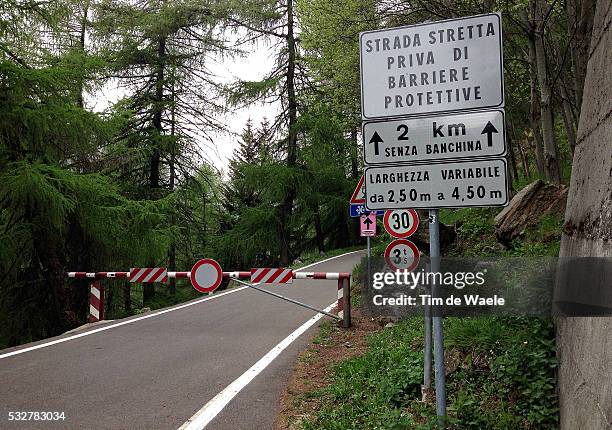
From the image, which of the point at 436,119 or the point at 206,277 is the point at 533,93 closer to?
the point at 206,277

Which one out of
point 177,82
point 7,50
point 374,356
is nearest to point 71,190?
point 7,50

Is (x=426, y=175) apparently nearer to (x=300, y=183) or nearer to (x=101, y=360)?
(x=101, y=360)

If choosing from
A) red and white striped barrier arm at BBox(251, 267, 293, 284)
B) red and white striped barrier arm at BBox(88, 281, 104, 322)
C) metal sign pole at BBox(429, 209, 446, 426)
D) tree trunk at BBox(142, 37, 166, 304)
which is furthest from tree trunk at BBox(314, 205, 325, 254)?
metal sign pole at BBox(429, 209, 446, 426)

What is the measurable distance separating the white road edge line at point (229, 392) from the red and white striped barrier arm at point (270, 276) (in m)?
1.00

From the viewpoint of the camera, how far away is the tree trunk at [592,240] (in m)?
3.05

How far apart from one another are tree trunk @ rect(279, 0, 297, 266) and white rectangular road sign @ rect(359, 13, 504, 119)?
23.5 m


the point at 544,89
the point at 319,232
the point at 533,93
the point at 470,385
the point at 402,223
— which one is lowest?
the point at 470,385

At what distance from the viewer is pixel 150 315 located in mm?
11047

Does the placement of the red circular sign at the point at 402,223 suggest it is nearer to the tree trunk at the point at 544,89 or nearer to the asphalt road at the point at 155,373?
the asphalt road at the point at 155,373

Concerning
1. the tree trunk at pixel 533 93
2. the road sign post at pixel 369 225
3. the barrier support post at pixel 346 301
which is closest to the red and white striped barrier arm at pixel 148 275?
the barrier support post at pixel 346 301

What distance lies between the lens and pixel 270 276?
8.93 m

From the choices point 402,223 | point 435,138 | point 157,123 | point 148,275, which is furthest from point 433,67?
point 157,123

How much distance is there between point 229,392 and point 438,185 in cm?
343

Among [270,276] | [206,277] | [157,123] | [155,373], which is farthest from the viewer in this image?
[157,123]
